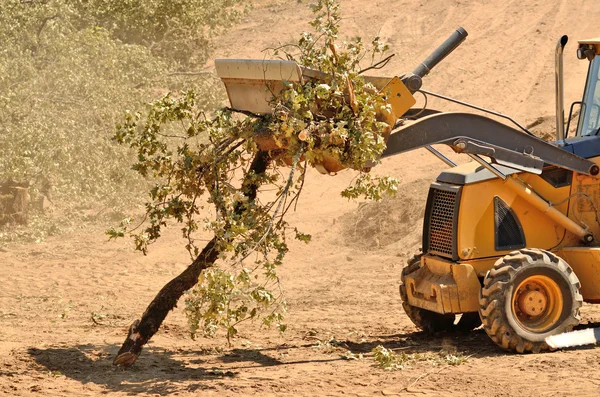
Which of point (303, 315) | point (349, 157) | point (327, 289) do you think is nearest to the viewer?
point (349, 157)

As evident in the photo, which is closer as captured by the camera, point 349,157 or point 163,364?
point 349,157

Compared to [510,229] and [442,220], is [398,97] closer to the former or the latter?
[442,220]

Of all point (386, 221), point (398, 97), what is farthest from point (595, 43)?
point (386, 221)

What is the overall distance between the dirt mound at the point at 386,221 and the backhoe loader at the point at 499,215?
21.0 ft

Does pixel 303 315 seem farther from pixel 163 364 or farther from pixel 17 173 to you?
pixel 17 173

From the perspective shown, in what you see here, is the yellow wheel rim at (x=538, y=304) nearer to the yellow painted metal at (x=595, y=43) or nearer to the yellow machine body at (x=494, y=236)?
the yellow machine body at (x=494, y=236)

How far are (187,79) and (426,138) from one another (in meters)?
14.4

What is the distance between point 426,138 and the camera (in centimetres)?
939

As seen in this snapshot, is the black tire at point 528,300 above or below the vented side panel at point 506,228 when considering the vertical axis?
below

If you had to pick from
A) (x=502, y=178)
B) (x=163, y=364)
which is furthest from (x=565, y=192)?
(x=163, y=364)

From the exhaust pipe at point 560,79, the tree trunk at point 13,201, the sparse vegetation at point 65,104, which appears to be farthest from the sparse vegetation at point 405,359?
the tree trunk at point 13,201

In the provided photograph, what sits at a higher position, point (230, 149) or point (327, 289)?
point (230, 149)

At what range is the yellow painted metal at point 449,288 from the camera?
993 cm

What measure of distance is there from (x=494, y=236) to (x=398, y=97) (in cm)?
190
